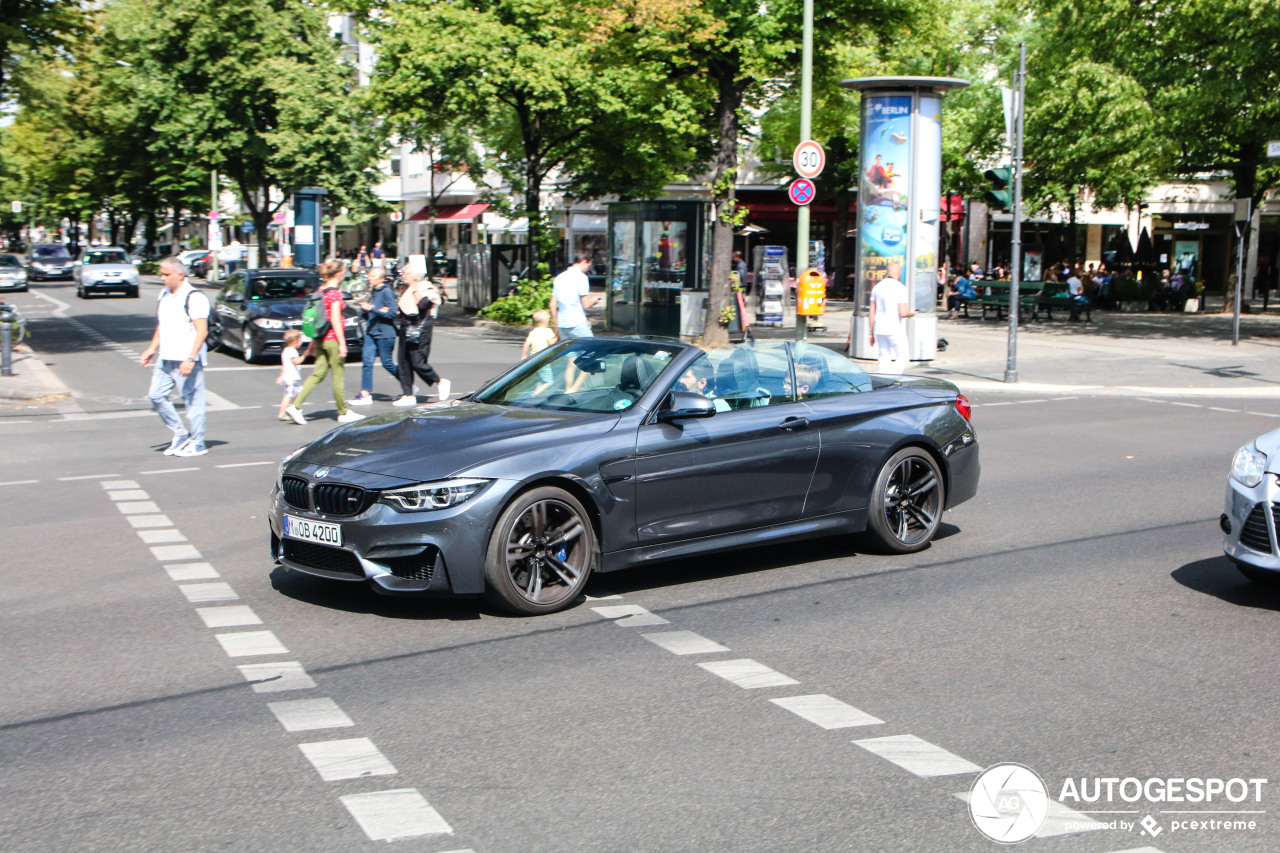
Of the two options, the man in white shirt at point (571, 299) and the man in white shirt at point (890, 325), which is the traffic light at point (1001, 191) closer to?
the man in white shirt at point (890, 325)

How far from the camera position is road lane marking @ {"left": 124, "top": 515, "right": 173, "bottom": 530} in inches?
377

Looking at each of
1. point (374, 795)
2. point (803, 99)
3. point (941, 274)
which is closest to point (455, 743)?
point (374, 795)

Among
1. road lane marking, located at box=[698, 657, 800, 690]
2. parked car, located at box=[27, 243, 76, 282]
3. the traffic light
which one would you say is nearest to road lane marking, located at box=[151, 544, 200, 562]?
road lane marking, located at box=[698, 657, 800, 690]

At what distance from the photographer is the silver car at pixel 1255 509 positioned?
22.9 ft

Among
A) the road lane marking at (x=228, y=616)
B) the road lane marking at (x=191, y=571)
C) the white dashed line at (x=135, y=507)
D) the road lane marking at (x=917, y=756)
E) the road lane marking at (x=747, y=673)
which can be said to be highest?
the road lane marking at (x=917, y=756)

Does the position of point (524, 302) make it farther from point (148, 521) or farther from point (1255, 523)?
point (1255, 523)

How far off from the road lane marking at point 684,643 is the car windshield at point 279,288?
19.2 m

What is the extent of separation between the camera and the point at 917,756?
16.3 feet

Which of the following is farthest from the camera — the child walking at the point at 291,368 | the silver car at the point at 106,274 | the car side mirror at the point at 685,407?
the silver car at the point at 106,274

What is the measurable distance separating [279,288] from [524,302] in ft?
29.7

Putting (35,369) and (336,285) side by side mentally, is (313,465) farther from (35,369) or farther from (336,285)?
(35,369)

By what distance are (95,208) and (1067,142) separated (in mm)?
75571

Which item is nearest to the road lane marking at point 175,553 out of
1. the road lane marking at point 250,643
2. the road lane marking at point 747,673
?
the road lane marking at point 250,643

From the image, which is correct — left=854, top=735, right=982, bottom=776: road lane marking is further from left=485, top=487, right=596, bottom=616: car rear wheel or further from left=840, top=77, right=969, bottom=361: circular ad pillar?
left=840, top=77, right=969, bottom=361: circular ad pillar
